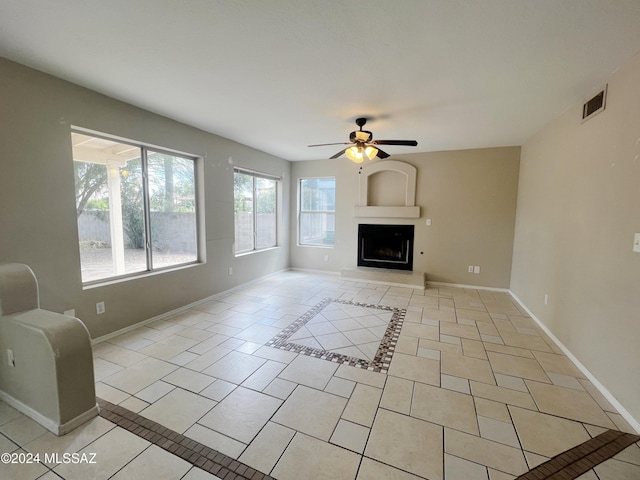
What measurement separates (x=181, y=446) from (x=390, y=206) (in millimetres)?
4843

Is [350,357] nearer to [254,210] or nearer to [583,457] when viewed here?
[583,457]

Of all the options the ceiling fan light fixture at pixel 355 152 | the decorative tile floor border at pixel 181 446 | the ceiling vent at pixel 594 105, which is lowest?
the decorative tile floor border at pixel 181 446

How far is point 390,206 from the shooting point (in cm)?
546

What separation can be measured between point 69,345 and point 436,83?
3437 mm

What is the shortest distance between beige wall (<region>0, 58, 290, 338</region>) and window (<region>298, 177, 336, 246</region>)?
3000mm

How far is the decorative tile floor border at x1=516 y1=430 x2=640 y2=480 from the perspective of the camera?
1459mm

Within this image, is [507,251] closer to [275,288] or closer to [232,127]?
[275,288]

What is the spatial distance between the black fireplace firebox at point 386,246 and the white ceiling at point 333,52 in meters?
2.60

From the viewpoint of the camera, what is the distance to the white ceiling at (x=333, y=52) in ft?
5.24

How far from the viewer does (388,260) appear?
18.6ft

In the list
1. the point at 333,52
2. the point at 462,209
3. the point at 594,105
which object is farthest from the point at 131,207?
the point at 462,209

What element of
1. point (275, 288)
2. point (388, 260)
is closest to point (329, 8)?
point (275, 288)

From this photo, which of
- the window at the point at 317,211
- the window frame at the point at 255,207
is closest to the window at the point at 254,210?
the window frame at the point at 255,207

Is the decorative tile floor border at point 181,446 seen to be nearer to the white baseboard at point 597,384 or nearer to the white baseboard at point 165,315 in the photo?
the white baseboard at point 165,315
